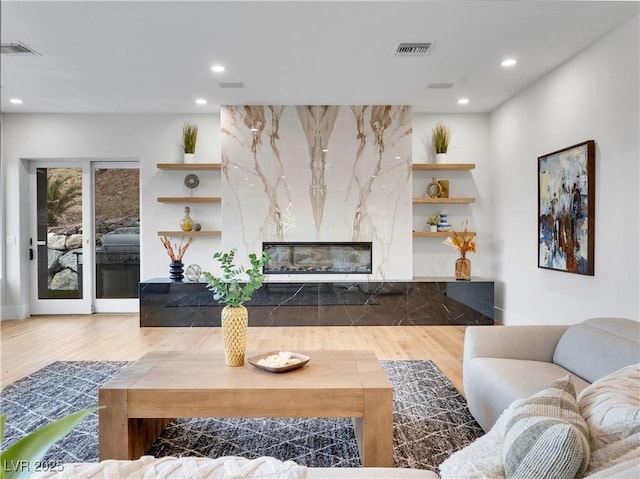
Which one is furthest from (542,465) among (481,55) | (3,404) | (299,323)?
(299,323)

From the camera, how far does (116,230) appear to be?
576 centimetres

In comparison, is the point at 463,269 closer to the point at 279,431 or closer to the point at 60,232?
the point at 279,431

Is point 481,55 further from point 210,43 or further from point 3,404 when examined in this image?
point 3,404

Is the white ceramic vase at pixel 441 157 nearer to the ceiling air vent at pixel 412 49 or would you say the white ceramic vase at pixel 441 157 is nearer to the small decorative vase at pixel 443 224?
the small decorative vase at pixel 443 224

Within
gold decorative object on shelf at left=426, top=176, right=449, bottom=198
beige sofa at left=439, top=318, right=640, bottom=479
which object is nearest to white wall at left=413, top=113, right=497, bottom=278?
gold decorative object on shelf at left=426, top=176, right=449, bottom=198

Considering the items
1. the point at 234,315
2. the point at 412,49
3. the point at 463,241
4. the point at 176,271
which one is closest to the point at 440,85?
the point at 412,49

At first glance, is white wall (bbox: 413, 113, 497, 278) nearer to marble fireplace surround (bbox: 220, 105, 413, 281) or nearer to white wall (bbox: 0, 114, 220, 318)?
marble fireplace surround (bbox: 220, 105, 413, 281)

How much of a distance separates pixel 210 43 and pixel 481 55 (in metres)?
2.39

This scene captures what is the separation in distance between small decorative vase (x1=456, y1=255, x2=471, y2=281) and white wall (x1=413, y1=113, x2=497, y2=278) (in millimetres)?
412

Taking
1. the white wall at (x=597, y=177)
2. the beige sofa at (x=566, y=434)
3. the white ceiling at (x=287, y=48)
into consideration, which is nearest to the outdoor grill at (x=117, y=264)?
the white ceiling at (x=287, y=48)

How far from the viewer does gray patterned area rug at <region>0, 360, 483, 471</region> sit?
82.5 inches

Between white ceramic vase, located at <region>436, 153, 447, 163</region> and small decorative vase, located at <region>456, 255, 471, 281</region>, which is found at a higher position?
white ceramic vase, located at <region>436, 153, 447, 163</region>

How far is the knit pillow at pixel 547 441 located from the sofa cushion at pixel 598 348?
1115 millimetres

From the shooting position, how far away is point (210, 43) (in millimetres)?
3469
